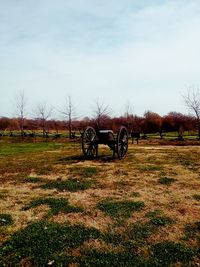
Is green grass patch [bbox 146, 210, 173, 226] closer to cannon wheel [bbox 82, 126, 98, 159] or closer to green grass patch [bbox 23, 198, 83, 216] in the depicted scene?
green grass patch [bbox 23, 198, 83, 216]

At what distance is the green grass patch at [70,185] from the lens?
9.42m

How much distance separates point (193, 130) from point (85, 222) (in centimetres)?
4937

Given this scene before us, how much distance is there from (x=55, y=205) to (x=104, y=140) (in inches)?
305

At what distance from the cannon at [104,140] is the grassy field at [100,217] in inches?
116

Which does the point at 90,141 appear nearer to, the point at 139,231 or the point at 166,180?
the point at 166,180

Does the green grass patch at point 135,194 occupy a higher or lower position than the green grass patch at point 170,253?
higher

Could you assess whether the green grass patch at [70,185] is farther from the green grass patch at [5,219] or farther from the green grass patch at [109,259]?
the green grass patch at [109,259]

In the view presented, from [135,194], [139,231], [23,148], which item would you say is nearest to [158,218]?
[139,231]

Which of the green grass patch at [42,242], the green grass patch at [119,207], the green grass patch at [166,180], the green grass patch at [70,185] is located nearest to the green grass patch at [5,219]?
the green grass patch at [42,242]

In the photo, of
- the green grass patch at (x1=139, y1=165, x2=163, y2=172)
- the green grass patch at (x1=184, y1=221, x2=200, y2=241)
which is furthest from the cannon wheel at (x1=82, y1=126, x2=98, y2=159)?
the green grass patch at (x1=184, y1=221, x2=200, y2=241)

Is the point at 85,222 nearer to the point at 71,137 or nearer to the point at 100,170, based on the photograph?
the point at 100,170

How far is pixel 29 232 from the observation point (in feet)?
19.6

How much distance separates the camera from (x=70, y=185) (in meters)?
9.71

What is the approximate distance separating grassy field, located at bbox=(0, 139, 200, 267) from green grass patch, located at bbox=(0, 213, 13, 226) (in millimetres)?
21
